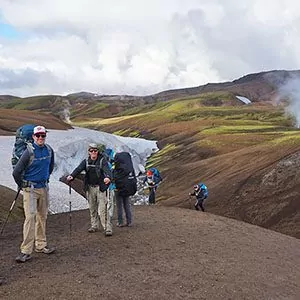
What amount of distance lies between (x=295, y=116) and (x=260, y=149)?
235ft

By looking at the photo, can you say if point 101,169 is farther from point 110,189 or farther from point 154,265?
point 154,265

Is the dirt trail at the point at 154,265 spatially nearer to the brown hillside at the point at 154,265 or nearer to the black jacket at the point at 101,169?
the brown hillside at the point at 154,265

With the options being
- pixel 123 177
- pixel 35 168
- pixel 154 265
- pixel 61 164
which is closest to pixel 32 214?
pixel 35 168

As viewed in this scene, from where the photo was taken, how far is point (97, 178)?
45.6 ft

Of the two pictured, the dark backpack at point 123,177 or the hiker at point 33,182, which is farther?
the dark backpack at point 123,177

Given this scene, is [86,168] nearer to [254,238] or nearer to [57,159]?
[254,238]

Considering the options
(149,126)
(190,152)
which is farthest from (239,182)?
(149,126)

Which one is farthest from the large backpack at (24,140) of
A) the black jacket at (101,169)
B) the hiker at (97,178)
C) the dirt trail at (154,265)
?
the dirt trail at (154,265)

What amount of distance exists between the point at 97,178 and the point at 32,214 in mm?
3225

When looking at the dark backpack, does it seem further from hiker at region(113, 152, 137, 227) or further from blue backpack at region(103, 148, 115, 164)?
blue backpack at region(103, 148, 115, 164)

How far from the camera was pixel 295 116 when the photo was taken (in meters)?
116

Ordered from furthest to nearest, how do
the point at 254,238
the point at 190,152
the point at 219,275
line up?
the point at 190,152 → the point at 254,238 → the point at 219,275

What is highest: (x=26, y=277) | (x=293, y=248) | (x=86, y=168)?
(x=86, y=168)

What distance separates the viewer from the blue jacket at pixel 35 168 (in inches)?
424
